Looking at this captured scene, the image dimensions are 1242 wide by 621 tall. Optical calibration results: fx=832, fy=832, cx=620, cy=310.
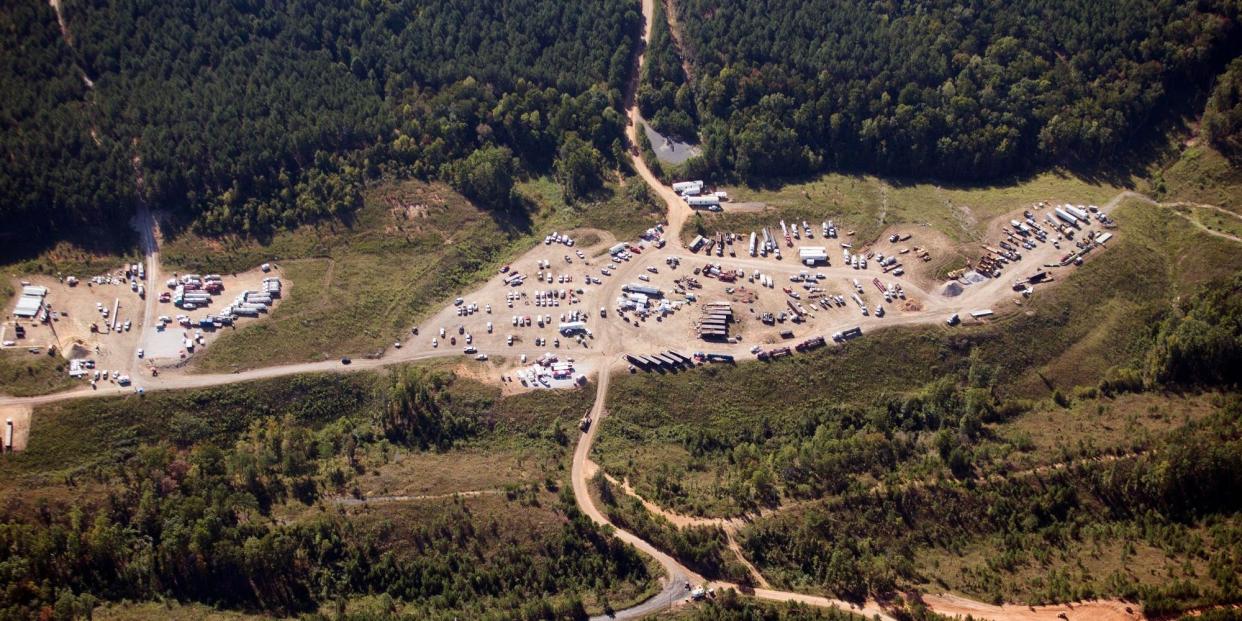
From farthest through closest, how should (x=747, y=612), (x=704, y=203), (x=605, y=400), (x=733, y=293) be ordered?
(x=704, y=203)
(x=733, y=293)
(x=605, y=400)
(x=747, y=612)

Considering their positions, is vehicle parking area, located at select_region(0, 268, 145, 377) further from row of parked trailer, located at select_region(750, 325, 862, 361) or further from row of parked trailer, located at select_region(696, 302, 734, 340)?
Answer: row of parked trailer, located at select_region(750, 325, 862, 361)

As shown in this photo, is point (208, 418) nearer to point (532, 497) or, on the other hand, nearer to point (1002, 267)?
point (532, 497)

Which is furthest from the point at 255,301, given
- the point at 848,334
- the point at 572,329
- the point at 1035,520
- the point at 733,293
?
the point at 1035,520

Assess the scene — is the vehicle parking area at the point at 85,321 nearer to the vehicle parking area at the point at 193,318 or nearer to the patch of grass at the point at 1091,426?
the vehicle parking area at the point at 193,318

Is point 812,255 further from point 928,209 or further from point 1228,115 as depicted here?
point 1228,115

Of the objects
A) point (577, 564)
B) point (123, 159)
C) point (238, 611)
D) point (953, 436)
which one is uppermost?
point (123, 159)

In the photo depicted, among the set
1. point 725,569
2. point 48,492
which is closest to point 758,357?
point 725,569
